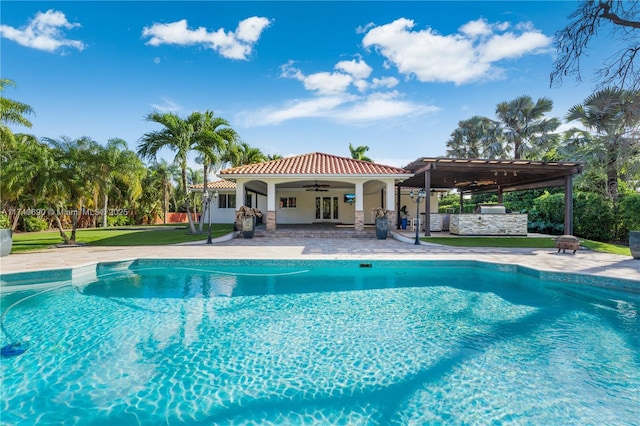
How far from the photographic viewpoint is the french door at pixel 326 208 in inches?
963

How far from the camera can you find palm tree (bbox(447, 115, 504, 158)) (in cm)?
2558

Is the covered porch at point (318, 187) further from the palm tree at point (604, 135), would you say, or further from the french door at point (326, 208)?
the palm tree at point (604, 135)

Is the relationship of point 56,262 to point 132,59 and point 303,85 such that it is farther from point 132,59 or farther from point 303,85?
point 303,85

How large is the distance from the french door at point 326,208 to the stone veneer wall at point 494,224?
10.8 metres

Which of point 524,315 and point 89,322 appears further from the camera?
point 524,315

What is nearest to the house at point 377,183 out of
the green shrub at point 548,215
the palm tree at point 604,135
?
the green shrub at point 548,215

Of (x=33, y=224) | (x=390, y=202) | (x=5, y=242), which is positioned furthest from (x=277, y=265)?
(x=33, y=224)

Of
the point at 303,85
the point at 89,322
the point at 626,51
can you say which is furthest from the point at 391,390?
the point at 303,85

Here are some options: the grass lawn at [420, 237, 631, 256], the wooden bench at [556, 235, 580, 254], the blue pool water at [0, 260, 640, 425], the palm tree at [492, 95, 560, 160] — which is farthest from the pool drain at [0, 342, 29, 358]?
the palm tree at [492, 95, 560, 160]

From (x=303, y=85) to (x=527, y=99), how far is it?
19.0m

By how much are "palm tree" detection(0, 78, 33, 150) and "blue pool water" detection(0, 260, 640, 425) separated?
9.98 m

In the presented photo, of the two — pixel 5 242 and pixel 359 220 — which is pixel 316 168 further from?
pixel 5 242

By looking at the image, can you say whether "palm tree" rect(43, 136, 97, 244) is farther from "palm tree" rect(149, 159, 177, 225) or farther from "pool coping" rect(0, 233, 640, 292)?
"palm tree" rect(149, 159, 177, 225)

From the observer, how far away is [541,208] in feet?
63.0
